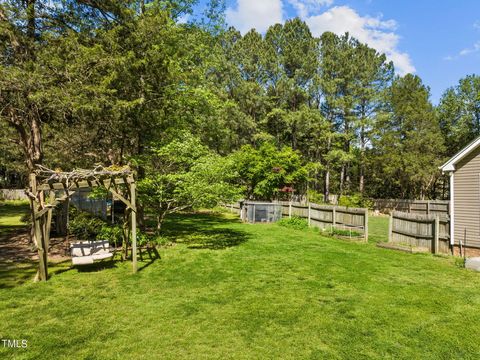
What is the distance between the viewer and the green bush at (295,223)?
1695 centimetres

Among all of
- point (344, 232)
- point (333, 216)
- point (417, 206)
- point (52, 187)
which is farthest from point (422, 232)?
point (417, 206)

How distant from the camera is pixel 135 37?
10.8m

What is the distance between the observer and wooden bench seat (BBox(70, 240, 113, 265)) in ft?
26.1

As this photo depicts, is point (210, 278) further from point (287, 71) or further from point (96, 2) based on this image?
point (287, 71)

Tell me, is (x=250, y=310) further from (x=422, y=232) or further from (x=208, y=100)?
(x=208, y=100)

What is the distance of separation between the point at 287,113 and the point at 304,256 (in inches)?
971

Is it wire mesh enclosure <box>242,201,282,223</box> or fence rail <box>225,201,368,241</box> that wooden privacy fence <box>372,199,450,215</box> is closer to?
fence rail <box>225,201,368,241</box>

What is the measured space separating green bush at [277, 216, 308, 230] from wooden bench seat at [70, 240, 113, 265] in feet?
34.1

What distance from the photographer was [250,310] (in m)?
5.71

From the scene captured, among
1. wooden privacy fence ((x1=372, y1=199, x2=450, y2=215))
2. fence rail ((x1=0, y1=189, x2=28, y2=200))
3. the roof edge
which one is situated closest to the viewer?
the roof edge

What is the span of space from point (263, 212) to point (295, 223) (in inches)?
113

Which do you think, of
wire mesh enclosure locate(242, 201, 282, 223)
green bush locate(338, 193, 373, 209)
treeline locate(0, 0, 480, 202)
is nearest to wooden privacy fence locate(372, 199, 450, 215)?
green bush locate(338, 193, 373, 209)

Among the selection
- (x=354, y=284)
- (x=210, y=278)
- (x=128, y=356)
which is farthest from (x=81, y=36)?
(x=354, y=284)

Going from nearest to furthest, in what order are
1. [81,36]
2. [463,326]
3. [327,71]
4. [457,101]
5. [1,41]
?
[463,326] → [1,41] → [81,36] → [327,71] → [457,101]
